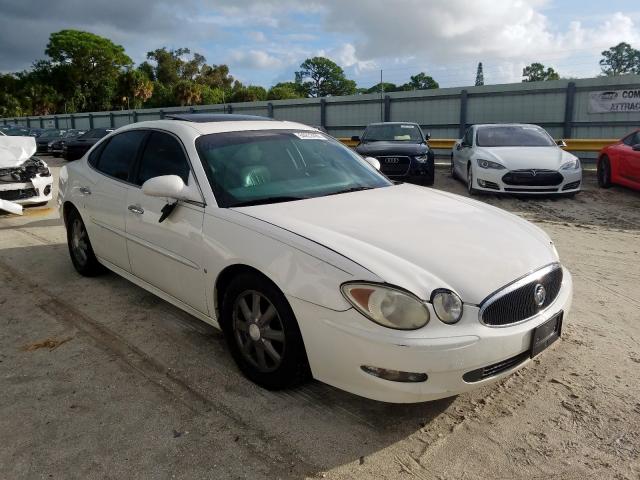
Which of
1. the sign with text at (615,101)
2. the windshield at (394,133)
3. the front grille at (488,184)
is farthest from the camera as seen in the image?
the sign with text at (615,101)

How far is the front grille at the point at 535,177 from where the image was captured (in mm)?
9203

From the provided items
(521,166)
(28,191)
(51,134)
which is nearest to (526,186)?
(521,166)

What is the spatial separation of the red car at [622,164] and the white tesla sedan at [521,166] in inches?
38.2

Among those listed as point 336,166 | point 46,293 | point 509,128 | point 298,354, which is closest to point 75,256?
point 46,293

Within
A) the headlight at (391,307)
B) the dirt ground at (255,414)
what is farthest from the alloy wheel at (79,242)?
the headlight at (391,307)

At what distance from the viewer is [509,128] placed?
1084cm

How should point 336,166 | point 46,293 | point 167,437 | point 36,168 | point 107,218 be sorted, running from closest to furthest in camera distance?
point 167,437 < point 336,166 < point 107,218 < point 46,293 < point 36,168

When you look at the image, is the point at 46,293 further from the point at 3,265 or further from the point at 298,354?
the point at 298,354

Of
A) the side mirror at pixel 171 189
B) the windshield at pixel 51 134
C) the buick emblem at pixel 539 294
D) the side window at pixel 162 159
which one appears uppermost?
the windshield at pixel 51 134

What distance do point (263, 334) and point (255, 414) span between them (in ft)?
1.38

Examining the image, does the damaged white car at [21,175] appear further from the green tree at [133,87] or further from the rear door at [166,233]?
the green tree at [133,87]

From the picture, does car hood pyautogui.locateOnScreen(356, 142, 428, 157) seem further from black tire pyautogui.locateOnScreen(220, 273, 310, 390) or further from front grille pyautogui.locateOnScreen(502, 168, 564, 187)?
black tire pyautogui.locateOnScreen(220, 273, 310, 390)

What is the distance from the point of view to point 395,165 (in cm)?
1073

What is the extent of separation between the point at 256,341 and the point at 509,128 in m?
9.48
